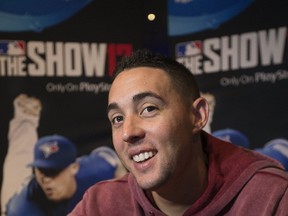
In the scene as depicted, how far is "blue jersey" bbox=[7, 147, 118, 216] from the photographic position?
2.04 meters

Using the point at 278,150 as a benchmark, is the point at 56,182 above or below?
below

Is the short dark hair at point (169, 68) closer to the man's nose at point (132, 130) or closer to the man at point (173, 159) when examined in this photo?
the man at point (173, 159)

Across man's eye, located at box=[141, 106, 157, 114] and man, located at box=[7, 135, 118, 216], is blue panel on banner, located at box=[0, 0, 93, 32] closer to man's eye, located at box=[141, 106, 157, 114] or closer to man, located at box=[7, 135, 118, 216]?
man, located at box=[7, 135, 118, 216]

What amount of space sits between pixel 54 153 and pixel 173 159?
3.83 feet

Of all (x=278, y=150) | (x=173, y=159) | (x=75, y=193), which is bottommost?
(x=75, y=193)

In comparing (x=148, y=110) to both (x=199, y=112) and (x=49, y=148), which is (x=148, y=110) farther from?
(x=49, y=148)

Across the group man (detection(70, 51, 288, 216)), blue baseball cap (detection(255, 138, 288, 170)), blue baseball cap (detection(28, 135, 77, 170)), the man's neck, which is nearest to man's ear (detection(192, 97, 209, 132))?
man (detection(70, 51, 288, 216))

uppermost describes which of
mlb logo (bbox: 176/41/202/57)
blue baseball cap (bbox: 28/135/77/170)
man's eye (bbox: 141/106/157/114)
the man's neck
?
mlb logo (bbox: 176/41/202/57)

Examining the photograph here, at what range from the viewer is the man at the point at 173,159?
1.03m

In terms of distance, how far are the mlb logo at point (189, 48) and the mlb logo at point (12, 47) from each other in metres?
0.79

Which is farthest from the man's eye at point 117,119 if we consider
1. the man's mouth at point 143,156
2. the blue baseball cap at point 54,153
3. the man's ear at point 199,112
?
the blue baseball cap at point 54,153

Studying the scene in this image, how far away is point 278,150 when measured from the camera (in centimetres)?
200

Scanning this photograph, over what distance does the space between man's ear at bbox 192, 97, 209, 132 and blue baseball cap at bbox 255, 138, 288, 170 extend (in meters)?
0.96

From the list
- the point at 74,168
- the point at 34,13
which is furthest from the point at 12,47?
the point at 74,168
